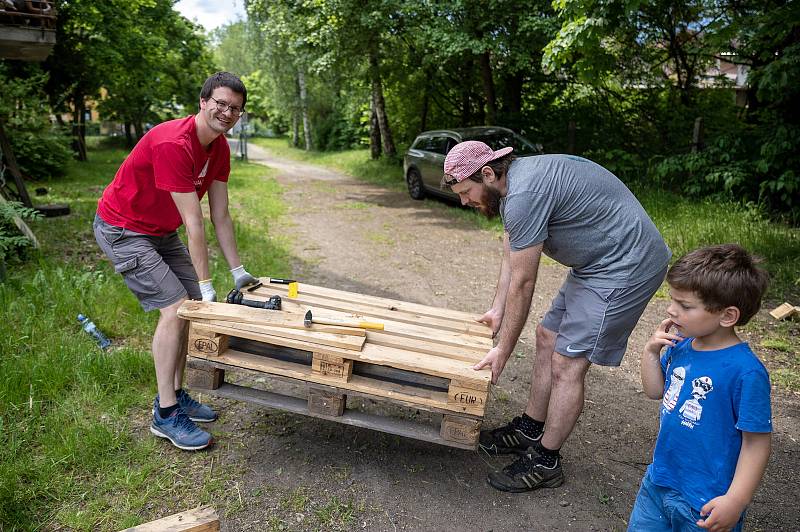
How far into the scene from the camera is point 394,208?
41.4 ft

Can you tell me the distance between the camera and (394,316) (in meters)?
3.39

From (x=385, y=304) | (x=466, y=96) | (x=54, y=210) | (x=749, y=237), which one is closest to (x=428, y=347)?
(x=385, y=304)

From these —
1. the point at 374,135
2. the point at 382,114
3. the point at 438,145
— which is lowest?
the point at 438,145

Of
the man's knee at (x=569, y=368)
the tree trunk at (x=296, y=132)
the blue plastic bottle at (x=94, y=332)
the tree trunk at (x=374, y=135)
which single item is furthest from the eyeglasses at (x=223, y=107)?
the tree trunk at (x=296, y=132)

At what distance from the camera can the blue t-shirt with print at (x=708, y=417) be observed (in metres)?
1.75

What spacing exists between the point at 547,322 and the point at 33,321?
3.89m

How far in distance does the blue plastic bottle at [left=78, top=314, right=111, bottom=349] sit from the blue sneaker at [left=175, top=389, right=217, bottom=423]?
1170 mm

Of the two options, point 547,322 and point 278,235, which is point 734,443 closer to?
point 547,322

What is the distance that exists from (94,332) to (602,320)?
3728 millimetres

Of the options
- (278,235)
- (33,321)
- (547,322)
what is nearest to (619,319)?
(547,322)

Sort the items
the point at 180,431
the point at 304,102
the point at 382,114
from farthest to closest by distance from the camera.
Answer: the point at 304,102 < the point at 382,114 < the point at 180,431

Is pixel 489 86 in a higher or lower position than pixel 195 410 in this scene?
higher

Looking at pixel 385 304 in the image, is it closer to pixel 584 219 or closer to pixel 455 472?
pixel 455 472

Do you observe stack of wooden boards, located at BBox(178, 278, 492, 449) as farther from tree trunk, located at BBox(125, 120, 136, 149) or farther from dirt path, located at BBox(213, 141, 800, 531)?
tree trunk, located at BBox(125, 120, 136, 149)
